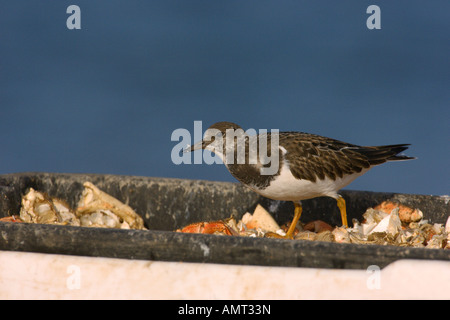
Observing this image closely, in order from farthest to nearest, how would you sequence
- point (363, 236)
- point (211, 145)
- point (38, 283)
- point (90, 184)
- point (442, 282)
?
point (90, 184)
point (211, 145)
point (363, 236)
point (38, 283)
point (442, 282)

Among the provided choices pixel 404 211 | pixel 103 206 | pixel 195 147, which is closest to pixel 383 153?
pixel 404 211

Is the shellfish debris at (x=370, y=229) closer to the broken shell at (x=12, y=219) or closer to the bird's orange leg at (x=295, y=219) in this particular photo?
the bird's orange leg at (x=295, y=219)

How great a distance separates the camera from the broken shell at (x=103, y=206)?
5668 millimetres

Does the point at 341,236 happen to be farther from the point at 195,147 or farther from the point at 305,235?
the point at 195,147

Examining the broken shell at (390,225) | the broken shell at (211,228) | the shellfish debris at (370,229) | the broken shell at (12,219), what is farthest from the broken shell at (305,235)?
the broken shell at (12,219)

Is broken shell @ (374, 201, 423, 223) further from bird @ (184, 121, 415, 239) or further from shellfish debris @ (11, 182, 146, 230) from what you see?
shellfish debris @ (11, 182, 146, 230)

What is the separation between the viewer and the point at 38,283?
383 cm

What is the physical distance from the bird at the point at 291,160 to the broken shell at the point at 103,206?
0.82 m

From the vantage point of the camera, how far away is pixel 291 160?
502 cm

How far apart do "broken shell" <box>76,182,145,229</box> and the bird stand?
32.3 inches

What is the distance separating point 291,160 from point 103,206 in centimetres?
168
